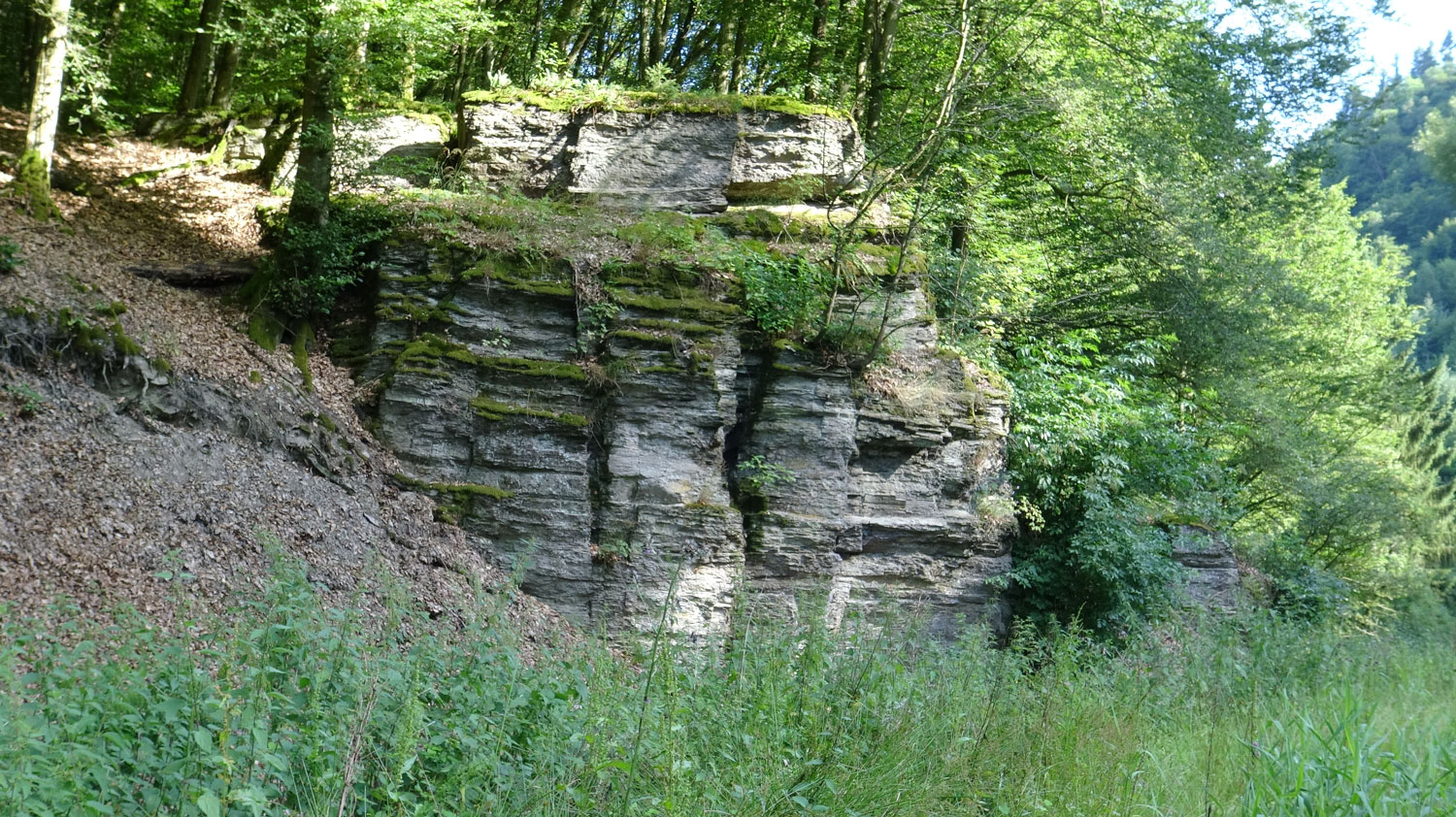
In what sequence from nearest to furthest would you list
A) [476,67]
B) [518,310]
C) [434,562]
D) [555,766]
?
1. [555,766]
2. [434,562]
3. [518,310]
4. [476,67]

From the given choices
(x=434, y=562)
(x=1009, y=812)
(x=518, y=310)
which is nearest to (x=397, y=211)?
(x=518, y=310)

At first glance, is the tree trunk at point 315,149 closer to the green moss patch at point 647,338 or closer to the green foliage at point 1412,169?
the green moss patch at point 647,338

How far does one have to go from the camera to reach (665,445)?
33.3 ft

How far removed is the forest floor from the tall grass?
3.15ft

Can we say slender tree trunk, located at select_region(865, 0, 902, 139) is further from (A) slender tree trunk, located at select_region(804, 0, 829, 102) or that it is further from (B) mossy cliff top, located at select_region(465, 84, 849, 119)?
(B) mossy cliff top, located at select_region(465, 84, 849, 119)

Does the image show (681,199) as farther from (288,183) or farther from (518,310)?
(288,183)

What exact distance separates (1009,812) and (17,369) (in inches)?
298

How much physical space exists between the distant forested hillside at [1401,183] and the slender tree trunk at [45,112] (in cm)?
1680

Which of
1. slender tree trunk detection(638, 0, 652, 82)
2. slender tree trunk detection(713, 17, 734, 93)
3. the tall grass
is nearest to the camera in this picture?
the tall grass

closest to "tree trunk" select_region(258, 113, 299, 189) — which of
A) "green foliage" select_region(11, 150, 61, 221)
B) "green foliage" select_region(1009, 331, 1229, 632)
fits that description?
"green foliage" select_region(11, 150, 61, 221)

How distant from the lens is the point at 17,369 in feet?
23.8

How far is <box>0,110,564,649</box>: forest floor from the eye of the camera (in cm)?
618

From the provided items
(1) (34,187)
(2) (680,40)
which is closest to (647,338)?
(1) (34,187)

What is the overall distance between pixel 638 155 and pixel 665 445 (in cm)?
454
